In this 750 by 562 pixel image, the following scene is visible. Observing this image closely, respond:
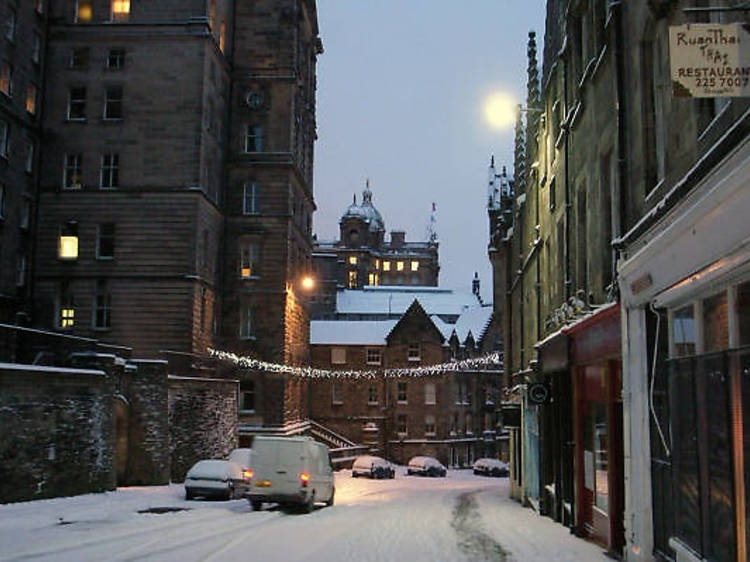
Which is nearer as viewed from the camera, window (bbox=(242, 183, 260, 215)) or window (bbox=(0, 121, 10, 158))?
window (bbox=(0, 121, 10, 158))

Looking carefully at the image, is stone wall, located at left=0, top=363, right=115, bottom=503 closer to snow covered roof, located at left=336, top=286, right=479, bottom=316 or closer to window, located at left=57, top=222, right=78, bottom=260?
window, located at left=57, top=222, right=78, bottom=260

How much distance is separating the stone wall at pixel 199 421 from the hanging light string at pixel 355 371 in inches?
218

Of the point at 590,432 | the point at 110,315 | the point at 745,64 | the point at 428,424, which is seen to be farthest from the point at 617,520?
the point at 428,424

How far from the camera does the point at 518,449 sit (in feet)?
107

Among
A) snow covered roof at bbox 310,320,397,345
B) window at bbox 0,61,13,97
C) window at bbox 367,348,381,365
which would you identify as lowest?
window at bbox 367,348,381,365

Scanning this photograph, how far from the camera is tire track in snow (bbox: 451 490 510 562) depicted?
1377 centimetres

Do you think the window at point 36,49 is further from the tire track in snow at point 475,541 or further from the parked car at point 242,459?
the tire track in snow at point 475,541

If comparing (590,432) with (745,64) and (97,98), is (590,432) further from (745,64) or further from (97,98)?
(97,98)

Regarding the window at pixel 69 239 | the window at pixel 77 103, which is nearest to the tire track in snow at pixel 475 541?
the window at pixel 69 239

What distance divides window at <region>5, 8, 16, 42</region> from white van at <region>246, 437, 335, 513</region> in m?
26.1

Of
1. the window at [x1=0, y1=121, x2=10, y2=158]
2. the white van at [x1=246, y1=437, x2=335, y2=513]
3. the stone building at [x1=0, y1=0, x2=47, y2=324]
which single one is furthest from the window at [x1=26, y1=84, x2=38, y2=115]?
the white van at [x1=246, y1=437, x2=335, y2=513]

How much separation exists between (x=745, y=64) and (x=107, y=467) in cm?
2429

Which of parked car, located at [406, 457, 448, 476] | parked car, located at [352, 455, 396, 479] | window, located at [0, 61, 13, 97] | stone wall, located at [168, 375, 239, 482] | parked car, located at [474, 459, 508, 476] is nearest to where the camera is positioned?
stone wall, located at [168, 375, 239, 482]

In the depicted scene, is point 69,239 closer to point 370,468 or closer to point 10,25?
point 10,25
